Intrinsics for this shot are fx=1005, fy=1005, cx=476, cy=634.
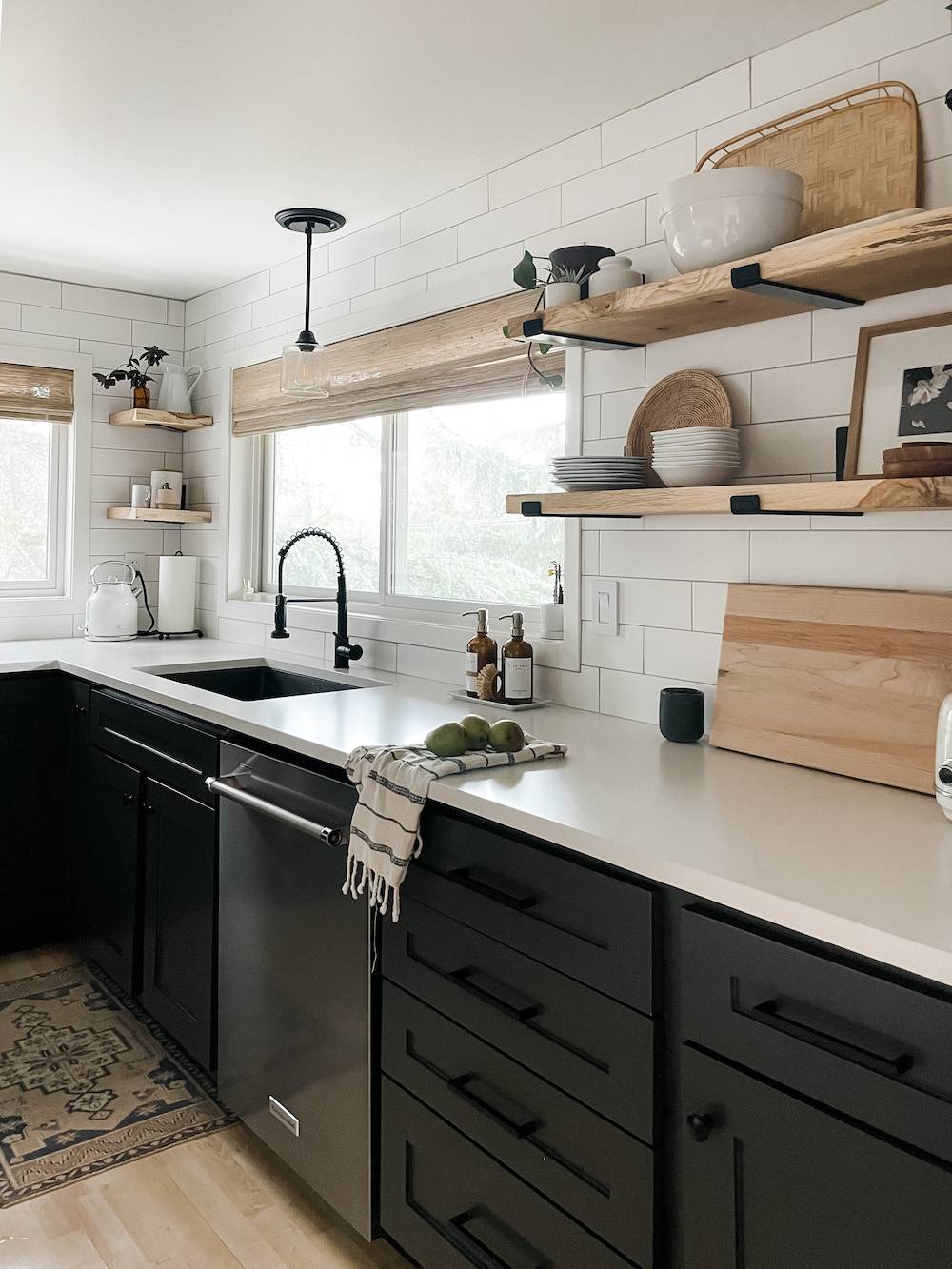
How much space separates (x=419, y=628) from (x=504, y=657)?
0.57m

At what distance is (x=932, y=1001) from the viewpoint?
1018 mm

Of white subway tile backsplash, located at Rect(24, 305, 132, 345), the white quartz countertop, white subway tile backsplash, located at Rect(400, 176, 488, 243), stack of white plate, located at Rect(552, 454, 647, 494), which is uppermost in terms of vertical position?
white subway tile backsplash, located at Rect(400, 176, 488, 243)

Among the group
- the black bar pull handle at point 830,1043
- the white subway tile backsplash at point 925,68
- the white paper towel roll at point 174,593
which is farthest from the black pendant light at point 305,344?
the black bar pull handle at point 830,1043

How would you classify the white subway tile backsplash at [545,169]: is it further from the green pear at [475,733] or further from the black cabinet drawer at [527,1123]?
the black cabinet drawer at [527,1123]

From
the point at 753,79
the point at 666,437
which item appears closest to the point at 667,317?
the point at 666,437

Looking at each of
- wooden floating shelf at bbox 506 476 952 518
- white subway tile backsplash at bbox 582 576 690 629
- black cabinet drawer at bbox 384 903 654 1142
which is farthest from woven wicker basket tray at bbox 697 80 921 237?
black cabinet drawer at bbox 384 903 654 1142

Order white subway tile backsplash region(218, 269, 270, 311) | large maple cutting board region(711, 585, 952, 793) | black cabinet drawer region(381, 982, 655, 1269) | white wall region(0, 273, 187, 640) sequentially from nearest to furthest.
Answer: black cabinet drawer region(381, 982, 655, 1269)
large maple cutting board region(711, 585, 952, 793)
white subway tile backsplash region(218, 269, 270, 311)
white wall region(0, 273, 187, 640)

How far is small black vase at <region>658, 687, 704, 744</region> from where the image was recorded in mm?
1996

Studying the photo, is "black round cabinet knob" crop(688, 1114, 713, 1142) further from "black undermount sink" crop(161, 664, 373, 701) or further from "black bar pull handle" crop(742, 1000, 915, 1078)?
"black undermount sink" crop(161, 664, 373, 701)

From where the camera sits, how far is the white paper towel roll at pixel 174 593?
12.8 ft

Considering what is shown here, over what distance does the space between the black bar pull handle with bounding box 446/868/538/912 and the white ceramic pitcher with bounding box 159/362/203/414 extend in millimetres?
2835

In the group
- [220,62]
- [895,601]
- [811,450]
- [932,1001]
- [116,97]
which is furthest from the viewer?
[116,97]

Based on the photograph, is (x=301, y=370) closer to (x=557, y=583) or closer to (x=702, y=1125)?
(x=557, y=583)

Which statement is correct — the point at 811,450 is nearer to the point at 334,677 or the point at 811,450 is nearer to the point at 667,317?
the point at 667,317
